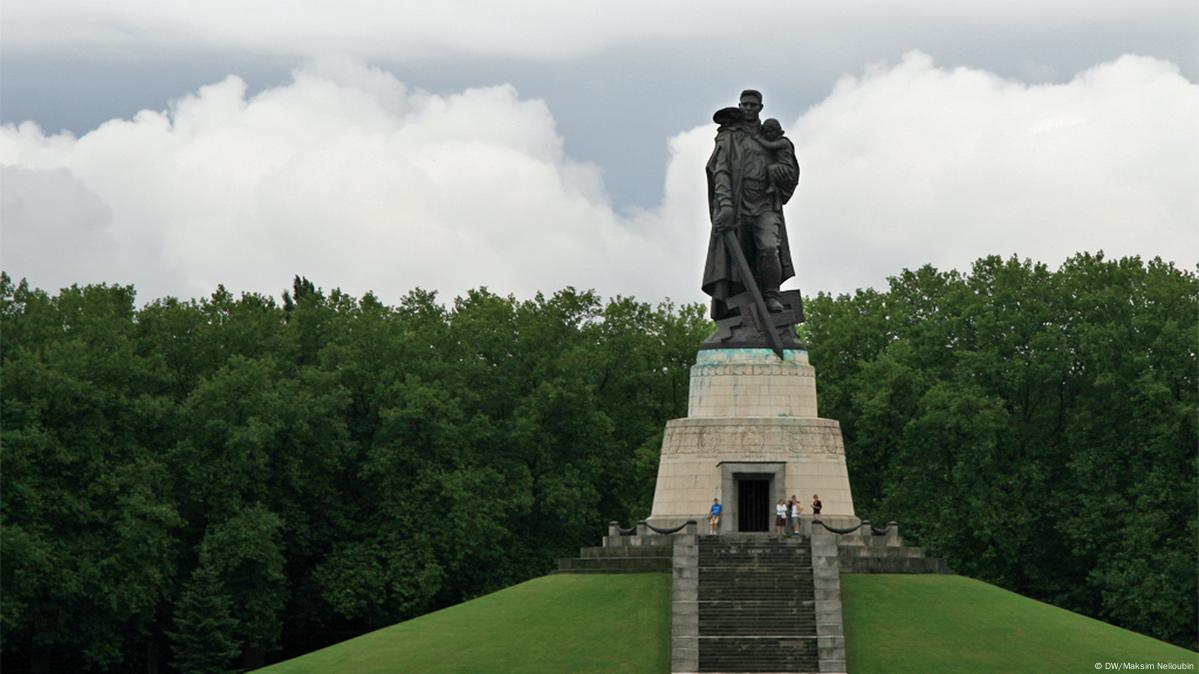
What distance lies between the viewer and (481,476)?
249ft

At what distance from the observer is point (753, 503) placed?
204ft

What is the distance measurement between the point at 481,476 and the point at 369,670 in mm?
23549

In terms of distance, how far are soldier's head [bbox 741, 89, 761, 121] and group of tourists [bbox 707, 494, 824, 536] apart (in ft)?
40.2

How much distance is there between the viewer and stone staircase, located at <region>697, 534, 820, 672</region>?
5175cm

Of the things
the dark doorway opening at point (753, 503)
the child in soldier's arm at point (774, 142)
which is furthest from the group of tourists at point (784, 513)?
the child in soldier's arm at point (774, 142)

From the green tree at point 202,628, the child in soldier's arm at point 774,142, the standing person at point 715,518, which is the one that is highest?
the child in soldier's arm at point 774,142

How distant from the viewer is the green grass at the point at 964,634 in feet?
168

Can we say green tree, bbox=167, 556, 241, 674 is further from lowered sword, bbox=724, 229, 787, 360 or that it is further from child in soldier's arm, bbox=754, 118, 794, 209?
child in soldier's arm, bbox=754, 118, 794, 209

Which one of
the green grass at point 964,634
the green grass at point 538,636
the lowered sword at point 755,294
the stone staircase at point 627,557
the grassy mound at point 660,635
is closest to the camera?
the green grass at point 964,634

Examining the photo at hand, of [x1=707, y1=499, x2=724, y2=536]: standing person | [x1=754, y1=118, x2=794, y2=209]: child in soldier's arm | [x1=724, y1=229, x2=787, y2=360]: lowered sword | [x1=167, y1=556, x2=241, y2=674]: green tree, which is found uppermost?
[x1=754, y1=118, x2=794, y2=209]: child in soldier's arm

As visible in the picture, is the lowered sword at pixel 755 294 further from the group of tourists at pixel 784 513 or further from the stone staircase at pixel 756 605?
the stone staircase at pixel 756 605

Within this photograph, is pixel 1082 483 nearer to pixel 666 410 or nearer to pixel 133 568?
pixel 666 410

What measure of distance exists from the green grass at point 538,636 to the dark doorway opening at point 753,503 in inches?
187

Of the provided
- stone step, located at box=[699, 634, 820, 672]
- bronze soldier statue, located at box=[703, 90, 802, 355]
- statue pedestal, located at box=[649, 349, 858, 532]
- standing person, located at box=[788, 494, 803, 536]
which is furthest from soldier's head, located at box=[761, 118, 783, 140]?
stone step, located at box=[699, 634, 820, 672]
